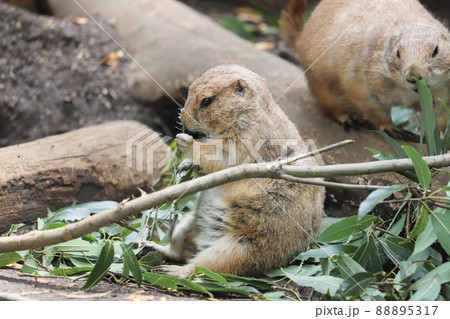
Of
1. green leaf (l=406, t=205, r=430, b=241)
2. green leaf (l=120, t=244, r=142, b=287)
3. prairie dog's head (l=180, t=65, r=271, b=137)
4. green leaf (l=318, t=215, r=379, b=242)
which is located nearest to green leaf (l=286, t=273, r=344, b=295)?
green leaf (l=318, t=215, r=379, b=242)

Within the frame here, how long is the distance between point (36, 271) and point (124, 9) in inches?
222

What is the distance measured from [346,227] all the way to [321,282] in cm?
53

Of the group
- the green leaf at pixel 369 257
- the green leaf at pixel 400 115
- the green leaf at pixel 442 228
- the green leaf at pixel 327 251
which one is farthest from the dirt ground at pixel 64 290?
the green leaf at pixel 400 115

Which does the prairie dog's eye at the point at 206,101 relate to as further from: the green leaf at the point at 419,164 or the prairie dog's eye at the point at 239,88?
the green leaf at the point at 419,164

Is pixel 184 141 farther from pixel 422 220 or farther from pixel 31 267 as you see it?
pixel 422 220

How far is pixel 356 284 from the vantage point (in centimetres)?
373

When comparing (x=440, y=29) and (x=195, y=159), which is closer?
(x=195, y=159)

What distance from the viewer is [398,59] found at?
564 cm

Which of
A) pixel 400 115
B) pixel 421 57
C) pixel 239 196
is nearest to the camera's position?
pixel 239 196

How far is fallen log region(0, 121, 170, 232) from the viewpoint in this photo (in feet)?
17.3

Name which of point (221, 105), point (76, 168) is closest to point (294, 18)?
point (221, 105)
